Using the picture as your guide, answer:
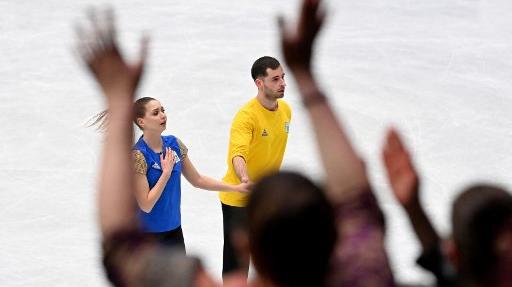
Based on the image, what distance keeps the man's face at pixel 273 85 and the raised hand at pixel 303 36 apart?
3325 mm

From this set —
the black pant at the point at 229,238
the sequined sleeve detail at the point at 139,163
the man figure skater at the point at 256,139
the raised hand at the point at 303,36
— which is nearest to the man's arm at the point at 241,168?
the man figure skater at the point at 256,139

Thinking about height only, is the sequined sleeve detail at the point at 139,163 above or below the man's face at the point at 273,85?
below

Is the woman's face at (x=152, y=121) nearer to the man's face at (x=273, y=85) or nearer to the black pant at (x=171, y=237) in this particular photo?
the black pant at (x=171, y=237)

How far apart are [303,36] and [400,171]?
406 millimetres

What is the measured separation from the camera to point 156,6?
1264cm

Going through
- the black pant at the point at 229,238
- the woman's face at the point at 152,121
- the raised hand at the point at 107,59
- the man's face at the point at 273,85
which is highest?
the raised hand at the point at 107,59

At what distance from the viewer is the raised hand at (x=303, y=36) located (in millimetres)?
1799

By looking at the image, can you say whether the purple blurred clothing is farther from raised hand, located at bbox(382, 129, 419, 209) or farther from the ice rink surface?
the ice rink surface

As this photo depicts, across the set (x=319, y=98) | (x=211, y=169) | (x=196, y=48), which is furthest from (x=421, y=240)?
(x=196, y=48)

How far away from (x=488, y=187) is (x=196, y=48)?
9.29 metres

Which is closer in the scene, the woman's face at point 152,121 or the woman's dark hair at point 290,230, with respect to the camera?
the woman's dark hair at point 290,230

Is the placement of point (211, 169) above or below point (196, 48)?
below

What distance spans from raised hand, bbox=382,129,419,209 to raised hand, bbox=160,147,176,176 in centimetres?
290

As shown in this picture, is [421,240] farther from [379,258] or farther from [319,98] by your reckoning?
[319,98]
